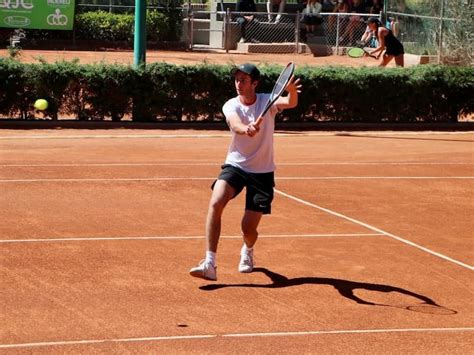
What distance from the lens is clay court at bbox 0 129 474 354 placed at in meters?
8.38

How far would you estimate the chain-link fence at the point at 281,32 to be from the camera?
3466 cm

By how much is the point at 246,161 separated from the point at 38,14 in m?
24.1

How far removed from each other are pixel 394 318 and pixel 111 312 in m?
2.36

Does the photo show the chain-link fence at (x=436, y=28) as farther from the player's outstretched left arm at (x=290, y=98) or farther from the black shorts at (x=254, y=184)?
the black shorts at (x=254, y=184)

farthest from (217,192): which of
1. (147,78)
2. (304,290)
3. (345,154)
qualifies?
(147,78)

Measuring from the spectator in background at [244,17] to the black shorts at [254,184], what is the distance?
2551 cm

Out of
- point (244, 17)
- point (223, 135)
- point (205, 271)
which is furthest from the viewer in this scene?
point (244, 17)

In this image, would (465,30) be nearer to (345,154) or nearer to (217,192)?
(345,154)

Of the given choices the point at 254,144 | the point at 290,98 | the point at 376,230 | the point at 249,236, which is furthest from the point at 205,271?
the point at 376,230

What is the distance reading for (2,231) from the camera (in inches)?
467

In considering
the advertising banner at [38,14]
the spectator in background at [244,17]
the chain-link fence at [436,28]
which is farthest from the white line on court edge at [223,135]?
the spectator in background at [244,17]

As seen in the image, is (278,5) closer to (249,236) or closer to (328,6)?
(328,6)

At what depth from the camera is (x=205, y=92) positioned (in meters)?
22.6

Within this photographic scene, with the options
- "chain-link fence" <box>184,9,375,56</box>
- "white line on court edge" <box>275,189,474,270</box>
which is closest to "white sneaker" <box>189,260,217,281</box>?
"white line on court edge" <box>275,189,474,270</box>
